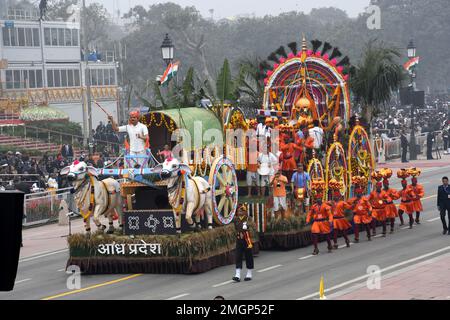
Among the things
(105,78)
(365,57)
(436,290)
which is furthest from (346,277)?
(105,78)

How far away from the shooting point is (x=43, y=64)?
2452 inches

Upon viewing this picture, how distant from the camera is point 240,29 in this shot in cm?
10919

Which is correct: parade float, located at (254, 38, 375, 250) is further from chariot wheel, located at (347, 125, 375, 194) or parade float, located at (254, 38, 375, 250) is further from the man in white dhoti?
the man in white dhoti

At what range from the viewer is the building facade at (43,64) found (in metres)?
59.6

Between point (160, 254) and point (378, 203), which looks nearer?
point (160, 254)

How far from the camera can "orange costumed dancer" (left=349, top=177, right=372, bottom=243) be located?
74.2ft

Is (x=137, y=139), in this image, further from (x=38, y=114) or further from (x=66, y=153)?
(x=38, y=114)

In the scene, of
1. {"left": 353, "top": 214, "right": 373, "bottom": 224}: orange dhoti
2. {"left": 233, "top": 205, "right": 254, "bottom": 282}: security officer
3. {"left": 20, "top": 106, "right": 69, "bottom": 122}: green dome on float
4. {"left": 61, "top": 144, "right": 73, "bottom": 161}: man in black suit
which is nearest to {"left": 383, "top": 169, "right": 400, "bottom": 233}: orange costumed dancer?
{"left": 353, "top": 214, "right": 373, "bottom": 224}: orange dhoti

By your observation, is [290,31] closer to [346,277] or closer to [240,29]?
[240,29]

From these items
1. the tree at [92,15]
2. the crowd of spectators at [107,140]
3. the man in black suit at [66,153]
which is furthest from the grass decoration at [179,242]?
the tree at [92,15]

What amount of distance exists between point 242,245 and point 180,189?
1.61 meters

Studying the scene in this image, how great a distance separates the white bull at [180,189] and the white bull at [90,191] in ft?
4.64

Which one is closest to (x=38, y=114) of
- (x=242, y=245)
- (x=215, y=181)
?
(x=215, y=181)

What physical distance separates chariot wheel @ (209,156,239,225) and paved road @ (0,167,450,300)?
112 cm
